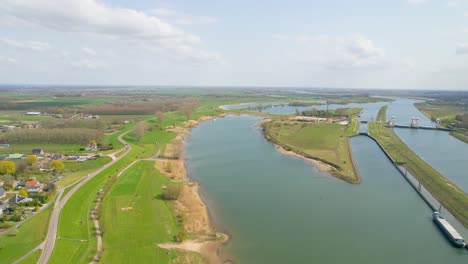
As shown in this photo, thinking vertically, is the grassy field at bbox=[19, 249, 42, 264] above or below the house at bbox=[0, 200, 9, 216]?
below

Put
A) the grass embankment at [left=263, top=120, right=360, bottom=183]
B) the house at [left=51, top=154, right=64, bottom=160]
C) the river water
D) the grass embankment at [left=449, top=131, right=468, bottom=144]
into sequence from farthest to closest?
the grass embankment at [left=449, top=131, right=468, bottom=144] < the house at [left=51, top=154, right=64, bottom=160] < the grass embankment at [left=263, top=120, right=360, bottom=183] < the river water

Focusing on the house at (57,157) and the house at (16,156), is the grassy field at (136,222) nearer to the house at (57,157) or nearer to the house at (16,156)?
the house at (57,157)

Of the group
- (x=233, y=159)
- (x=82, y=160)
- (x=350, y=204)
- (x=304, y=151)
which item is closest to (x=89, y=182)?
(x=82, y=160)

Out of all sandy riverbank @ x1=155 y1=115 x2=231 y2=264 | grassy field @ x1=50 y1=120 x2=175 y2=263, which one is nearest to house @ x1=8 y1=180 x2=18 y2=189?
grassy field @ x1=50 y1=120 x2=175 y2=263

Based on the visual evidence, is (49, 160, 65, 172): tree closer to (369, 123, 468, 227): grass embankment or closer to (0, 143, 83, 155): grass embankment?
(0, 143, 83, 155): grass embankment

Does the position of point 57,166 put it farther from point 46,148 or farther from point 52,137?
point 52,137

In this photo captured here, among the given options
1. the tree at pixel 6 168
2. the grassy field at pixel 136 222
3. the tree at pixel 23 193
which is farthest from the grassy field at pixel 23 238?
the tree at pixel 6 168

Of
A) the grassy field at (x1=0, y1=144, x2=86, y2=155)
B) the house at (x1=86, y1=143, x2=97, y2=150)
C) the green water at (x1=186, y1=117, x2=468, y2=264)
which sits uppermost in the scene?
the house at (x1=86, y1=143, x2=97, y2=150)

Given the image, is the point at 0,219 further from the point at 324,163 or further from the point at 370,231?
the point at 324,163
